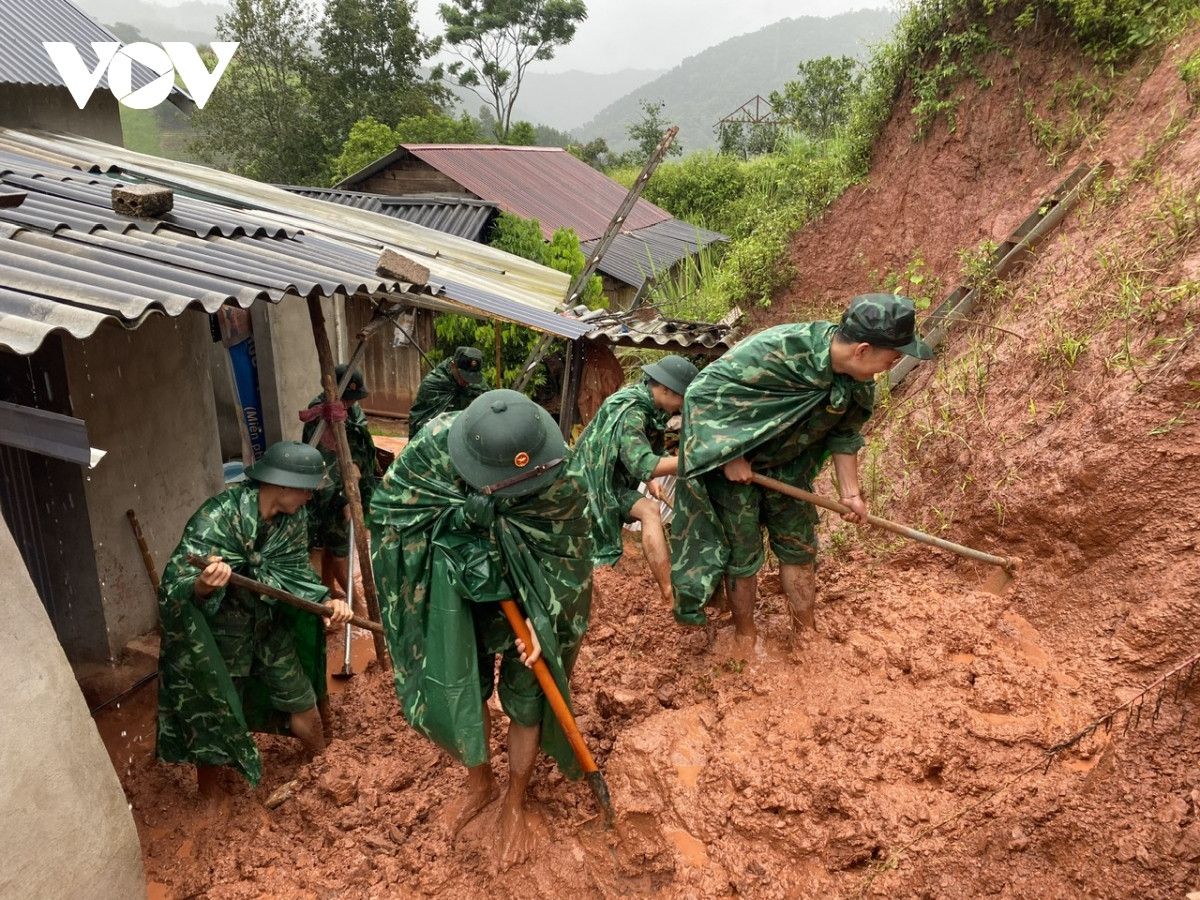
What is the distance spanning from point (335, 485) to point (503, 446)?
296 cm

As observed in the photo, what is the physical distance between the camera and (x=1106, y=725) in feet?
10.8

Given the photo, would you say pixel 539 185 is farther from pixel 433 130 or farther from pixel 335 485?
pixel 335 485

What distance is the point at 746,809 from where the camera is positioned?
11.0 feet

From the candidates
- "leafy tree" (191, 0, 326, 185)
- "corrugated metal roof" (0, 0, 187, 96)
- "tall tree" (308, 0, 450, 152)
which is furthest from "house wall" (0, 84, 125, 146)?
"leafy tree" (191, 0, 326, 185)

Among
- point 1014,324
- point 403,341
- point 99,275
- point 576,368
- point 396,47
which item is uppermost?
point 396,47

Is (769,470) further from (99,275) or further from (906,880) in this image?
(99,275)

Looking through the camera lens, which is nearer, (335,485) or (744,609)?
(744,609)

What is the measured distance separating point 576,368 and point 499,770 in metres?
3.64

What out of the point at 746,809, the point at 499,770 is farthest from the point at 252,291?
the point at 746,809

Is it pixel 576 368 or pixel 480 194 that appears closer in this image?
pixel 576 368

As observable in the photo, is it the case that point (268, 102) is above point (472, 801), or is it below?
above

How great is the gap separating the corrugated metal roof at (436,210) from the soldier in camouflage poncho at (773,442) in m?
8.67

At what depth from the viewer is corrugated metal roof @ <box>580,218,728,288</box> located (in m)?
14.3

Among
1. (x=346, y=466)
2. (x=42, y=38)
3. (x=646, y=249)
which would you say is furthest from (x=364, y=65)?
(x=346, y=466)
